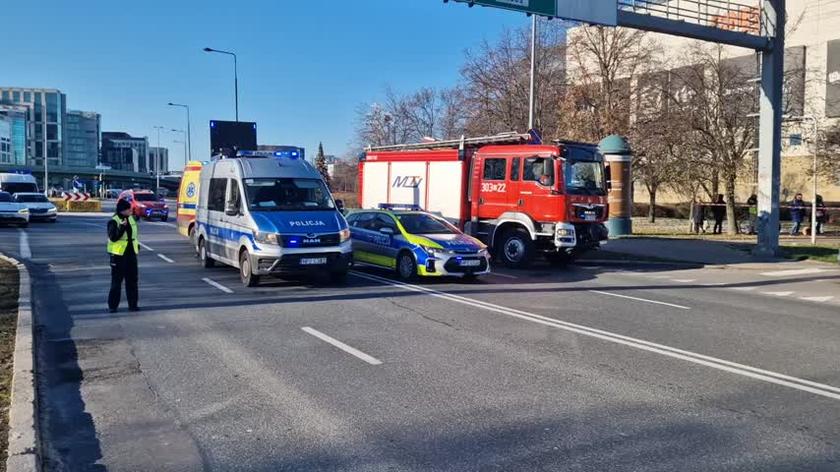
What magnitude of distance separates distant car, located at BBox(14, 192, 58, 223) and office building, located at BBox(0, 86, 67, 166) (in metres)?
127

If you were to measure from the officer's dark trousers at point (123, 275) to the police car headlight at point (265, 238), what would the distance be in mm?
2584

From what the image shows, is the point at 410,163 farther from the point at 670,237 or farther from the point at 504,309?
the point at 670,237

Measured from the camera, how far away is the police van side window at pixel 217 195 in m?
14.7

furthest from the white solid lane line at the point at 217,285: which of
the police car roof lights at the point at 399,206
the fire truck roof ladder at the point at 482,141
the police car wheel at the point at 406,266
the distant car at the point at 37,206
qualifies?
the distant car at the point at 37,206

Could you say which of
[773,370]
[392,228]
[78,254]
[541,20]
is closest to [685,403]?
[773,370]

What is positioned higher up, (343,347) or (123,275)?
(123,275)

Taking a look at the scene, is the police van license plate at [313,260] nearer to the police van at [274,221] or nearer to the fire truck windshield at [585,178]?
the police van at [274,221]

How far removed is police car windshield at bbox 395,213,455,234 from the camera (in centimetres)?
1507

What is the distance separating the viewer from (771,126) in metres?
20.5

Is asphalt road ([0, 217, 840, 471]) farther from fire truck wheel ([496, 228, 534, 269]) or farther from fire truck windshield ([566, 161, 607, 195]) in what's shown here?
fire truck windshield ([566, 161, 607, 195])

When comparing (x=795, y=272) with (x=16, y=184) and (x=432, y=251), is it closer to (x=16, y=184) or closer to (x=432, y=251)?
(x=432, y=251)

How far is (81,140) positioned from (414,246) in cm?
18727

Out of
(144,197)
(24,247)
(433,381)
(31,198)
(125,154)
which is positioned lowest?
(433,381)

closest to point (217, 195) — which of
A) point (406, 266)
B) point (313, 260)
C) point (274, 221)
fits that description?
point (274, 221)
